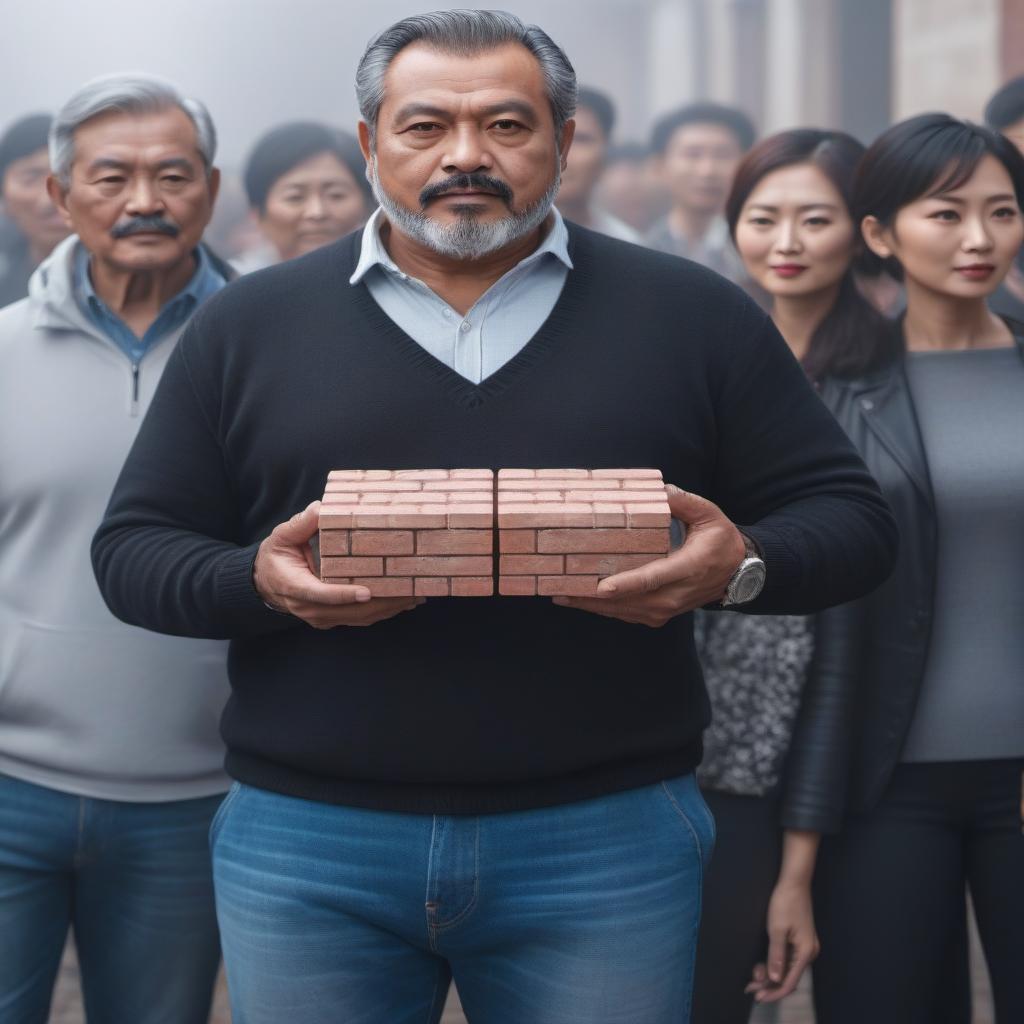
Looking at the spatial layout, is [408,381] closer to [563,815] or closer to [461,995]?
[563,815]

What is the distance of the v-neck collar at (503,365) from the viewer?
96.5 inches

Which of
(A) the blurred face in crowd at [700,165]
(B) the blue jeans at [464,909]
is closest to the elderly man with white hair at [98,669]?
(B) the blue jeans at [464,909]

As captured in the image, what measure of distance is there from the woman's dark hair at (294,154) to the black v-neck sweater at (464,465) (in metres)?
2.30

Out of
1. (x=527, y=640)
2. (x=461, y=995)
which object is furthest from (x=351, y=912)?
(x=527, y=640)

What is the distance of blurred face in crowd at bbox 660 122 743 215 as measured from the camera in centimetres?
704

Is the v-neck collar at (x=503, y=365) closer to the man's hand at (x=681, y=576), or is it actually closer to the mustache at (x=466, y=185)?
the mustache at (x=466, y=185)

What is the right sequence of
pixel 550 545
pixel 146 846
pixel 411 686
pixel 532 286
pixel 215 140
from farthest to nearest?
1. pixel 215 140
2. pixel 146 846
3. pixel 532 286
4. pixel 411 686
5. pixel 550 545

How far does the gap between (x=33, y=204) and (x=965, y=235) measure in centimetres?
321

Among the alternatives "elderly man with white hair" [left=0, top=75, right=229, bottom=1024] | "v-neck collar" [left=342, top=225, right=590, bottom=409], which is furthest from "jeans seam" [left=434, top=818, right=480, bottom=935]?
"elderly man with white hair" [left=0, top=75, right=229, bottom=1024]

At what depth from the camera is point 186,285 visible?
3164mm

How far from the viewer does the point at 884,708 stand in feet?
10.2

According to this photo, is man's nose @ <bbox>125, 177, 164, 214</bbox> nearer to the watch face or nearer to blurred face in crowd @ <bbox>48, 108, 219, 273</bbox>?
blurred face in crowd @ <bbox>48, 108, 219, 273</bbox>

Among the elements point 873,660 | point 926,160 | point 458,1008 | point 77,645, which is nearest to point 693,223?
point 458,1008

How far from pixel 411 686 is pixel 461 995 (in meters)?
0.52
